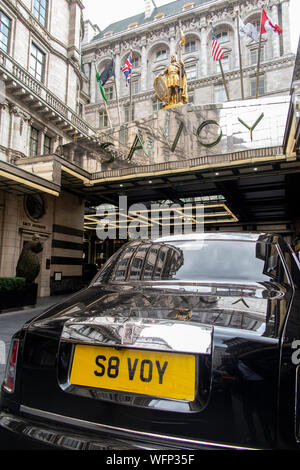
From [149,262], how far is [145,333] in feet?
4.14

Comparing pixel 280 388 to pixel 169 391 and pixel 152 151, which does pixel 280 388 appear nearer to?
pixel 169 391

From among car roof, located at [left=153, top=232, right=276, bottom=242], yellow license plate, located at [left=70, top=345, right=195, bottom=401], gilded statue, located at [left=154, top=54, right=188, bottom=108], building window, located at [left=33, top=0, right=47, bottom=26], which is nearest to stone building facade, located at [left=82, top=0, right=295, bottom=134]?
building window, located at [left=33, top=0, right=47, bottom=26]

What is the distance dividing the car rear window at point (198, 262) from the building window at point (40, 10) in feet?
68.4

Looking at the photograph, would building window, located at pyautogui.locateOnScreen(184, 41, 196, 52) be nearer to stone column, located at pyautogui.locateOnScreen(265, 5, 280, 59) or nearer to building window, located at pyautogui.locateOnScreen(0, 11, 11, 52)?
stone column, located at pyautogui.locateOnScreen(265, 5, 280, 59)

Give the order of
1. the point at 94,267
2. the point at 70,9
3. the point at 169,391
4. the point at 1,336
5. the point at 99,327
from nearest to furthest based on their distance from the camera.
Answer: the point at 169,391, the point at 99,327, the point at 1,336, the point at 70,9, the point at 94,267

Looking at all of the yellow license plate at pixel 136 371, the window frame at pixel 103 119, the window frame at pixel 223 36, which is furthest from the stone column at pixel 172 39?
the yellow license plate at pixel 136 371

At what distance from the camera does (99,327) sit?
1.44m

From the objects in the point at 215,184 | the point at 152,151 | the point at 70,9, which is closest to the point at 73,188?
the point at 152,151

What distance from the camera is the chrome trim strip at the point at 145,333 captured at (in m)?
1.28

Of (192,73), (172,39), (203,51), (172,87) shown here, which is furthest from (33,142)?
(172,39)

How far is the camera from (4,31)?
1491cm

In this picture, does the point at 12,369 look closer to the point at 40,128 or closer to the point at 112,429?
the point at 112,429

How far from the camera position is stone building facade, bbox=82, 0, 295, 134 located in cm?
3388

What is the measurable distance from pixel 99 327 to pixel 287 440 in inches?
36.2
